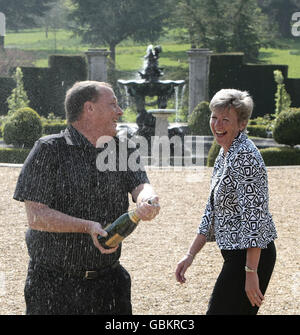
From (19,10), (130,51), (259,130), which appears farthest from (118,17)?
(259,130)

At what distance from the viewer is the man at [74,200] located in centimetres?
231

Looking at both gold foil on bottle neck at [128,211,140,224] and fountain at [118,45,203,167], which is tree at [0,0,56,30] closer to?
fountain at [118,45,203,167]

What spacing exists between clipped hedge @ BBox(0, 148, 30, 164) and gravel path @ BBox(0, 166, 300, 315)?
3253 mm

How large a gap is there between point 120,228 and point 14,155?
33.0ft

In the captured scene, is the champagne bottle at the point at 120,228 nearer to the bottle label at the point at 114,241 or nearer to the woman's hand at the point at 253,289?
the bottle label at the point at 114,241

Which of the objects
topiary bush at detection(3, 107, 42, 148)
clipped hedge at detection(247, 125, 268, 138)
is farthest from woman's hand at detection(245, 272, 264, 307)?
clipped hedge at detection(247, 125, 268, 138)

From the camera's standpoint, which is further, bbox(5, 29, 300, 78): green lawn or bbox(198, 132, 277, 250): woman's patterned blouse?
bbox(5, 29, 300, 78): green lawn

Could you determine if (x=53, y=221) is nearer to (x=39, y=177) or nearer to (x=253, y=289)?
(x=39, y=177)

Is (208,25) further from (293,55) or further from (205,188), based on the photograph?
(205,188)

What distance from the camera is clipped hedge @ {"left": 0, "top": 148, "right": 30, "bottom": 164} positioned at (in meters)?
11.9

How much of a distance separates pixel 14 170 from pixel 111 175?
25.9 feet

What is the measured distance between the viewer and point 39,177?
2.30 meters

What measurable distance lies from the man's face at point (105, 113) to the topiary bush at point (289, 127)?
9.28 metres
